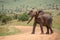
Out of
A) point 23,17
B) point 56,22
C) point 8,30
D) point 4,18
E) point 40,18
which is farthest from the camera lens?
point 4,18

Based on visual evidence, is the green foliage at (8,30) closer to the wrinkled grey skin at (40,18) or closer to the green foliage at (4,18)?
the wrinkled grey skin at (40,18)

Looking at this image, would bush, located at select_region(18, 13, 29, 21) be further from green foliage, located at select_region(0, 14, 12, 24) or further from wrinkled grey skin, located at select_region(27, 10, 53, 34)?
wrinkled grey skin, located at select_region(27, 10, 53, 34)

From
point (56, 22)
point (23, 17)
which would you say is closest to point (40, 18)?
point (56, 22)

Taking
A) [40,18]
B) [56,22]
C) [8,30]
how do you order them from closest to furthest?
[40,18] → [8,30] → [56,22]

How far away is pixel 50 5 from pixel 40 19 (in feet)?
8.08

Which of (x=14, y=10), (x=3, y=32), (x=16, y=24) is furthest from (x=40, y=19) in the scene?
(x=14, y=10)

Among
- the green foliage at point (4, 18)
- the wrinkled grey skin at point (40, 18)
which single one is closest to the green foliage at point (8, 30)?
the wrinkled grey skin at point (40, 18)

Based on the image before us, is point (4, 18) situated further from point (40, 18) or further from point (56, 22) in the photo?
point (40, 18)

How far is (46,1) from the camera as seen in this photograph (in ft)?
34.4

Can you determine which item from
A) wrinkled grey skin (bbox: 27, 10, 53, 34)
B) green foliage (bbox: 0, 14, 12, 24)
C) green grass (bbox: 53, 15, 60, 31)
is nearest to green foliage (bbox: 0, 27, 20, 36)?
wrinkled grey skin (bbox: 27, 10, 53, 34)

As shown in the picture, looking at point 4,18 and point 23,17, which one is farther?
point 4,18

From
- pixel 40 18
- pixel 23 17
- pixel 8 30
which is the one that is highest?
pixel 40 18

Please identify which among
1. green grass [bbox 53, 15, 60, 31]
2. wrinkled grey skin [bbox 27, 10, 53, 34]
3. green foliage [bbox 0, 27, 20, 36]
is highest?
wrinkled grey skin [bbox 27, 10, 53, 34]

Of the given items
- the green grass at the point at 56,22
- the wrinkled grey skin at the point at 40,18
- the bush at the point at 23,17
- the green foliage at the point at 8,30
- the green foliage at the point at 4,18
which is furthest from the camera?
the green foliage at the point at 4,18
